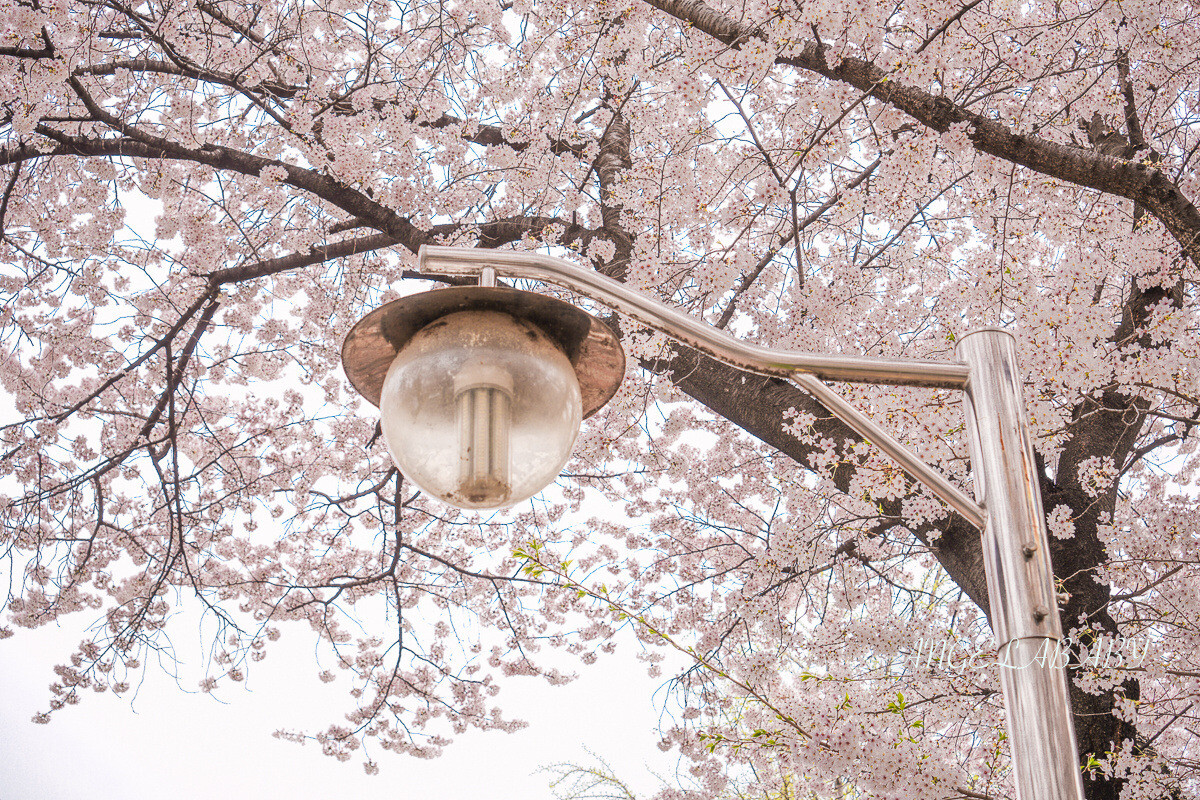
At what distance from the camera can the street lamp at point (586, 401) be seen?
117 cm

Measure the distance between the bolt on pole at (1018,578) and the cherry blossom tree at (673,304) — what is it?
6.40 ft

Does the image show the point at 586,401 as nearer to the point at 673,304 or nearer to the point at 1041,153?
the point at 1041,153

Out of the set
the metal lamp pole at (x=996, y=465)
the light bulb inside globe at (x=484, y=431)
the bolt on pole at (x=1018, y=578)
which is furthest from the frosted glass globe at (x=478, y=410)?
the bolt on pole at (x=1018, y=578)

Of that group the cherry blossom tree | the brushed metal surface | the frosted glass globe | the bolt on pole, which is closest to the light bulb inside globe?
the frosted glass globe

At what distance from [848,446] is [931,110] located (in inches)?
48.9

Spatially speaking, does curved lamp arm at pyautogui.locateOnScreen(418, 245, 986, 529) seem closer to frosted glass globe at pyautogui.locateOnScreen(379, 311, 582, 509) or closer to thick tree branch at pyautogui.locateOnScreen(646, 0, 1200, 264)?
frosted glass globe at pyautogui.locateOnScreen(379, 311, 582, 509)

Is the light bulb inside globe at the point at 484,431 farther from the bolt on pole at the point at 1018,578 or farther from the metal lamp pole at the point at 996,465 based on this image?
the bolt on pole at the point at 1018,578

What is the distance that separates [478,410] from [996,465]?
81cm

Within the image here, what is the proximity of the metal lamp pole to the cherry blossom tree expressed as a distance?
1.94 meters

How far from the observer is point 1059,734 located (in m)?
1.14

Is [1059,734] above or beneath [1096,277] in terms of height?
beneath

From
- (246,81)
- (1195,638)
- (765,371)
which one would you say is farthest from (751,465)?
(765,371)

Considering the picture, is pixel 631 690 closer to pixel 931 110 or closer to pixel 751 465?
pixel 751 465

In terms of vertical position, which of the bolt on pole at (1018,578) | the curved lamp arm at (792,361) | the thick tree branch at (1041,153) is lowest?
the bolt on pole at (1018,578)
